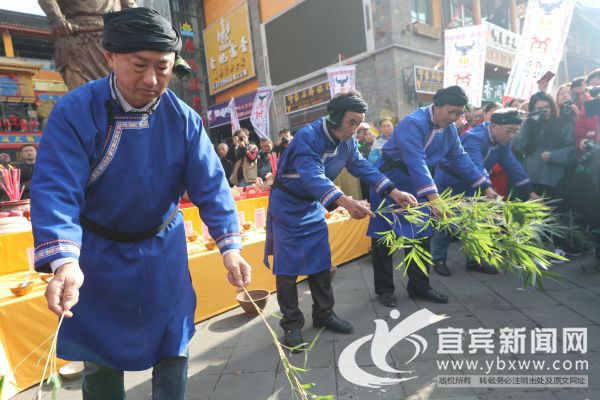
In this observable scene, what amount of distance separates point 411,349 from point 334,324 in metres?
0.69

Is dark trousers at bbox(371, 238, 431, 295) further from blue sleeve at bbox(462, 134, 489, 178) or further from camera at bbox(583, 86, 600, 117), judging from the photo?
camera at bbox(583, 86, 600, 117)

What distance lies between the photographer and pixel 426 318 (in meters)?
3.27

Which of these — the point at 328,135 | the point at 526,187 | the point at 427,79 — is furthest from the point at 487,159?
the point at 427,79

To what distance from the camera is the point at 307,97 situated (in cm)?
1451

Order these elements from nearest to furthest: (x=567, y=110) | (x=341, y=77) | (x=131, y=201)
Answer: (x=131, y=201), (x=567, y=110), (x=341, y=77)

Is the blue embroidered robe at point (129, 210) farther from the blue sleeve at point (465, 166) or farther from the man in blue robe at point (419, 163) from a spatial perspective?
the blue sleeve at point (465, 166)

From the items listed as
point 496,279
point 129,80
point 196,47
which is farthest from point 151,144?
point 196,47

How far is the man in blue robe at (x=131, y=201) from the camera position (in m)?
1.40

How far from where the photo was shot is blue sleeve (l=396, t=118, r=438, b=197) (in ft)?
10.4

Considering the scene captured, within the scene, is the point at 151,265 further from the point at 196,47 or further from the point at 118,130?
the point at 196,47

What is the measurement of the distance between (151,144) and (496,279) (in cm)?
416

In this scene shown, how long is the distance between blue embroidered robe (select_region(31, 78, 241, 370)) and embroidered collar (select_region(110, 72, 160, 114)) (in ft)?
0.06

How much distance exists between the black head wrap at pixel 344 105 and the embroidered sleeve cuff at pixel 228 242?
161 centimetres

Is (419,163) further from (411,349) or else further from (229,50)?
(229,50)
